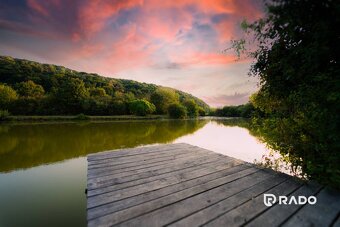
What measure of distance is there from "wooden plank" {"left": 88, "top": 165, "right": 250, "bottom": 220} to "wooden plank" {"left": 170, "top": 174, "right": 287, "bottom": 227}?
0.61m

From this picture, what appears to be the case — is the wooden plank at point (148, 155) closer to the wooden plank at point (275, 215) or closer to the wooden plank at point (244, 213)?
the wooden plank at point (244, 213)

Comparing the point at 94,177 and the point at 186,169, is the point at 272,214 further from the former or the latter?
the point at 94,177

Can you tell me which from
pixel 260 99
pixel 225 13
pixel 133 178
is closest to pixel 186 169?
pixel 133 178

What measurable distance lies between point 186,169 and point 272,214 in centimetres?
185

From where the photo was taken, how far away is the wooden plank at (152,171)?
10.2ft

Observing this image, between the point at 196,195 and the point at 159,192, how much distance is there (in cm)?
52

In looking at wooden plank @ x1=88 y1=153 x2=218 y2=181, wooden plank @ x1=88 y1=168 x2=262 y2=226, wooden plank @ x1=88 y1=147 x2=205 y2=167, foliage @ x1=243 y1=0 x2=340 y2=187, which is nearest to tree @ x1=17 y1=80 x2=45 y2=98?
wooden plank @ x1=88 y1=147 x2=205 y2=167

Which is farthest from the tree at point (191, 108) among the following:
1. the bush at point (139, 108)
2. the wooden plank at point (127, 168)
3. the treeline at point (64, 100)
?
the wooden plank at point (127, 168)

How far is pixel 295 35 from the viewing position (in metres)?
2.86

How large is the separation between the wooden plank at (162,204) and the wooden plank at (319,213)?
0.81 metres

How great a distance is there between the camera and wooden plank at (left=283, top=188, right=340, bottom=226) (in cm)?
199

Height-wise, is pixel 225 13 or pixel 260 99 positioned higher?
pixel 225 13

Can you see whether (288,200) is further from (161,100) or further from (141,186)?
(161,100)

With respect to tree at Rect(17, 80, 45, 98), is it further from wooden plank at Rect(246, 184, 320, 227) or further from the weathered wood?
wooden plank at Rect(246, 184, 320, 227)
